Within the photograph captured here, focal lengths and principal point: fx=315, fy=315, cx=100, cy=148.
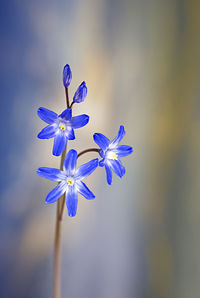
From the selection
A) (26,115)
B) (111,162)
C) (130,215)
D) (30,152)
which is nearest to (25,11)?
(26,115)

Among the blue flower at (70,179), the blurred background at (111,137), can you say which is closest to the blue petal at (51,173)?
the blue flower at (70,179)

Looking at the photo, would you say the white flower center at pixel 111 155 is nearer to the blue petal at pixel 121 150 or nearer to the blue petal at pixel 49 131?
the blue petal at pixel 121 150

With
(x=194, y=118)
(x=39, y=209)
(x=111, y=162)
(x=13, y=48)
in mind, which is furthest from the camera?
(x=194, y=118)

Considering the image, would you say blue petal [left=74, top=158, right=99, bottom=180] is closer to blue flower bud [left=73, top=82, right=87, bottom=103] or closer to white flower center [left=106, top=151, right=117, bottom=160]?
white flower center [left=106, top=151, right=117, bottom=160]

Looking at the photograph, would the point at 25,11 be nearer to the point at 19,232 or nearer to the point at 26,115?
the point at 26,115

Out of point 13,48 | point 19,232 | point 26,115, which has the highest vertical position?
point 13,48

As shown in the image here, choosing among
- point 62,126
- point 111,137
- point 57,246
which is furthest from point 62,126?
point 111,137

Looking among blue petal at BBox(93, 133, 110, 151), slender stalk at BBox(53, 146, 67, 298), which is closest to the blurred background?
slender stalk at BBox(53, 146, 67, 298)

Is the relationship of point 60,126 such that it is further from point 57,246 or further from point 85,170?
point 57,246
